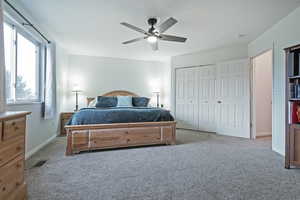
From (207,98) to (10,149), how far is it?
4908 millimetres

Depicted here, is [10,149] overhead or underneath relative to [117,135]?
overhead

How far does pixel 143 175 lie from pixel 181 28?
2.83 metres

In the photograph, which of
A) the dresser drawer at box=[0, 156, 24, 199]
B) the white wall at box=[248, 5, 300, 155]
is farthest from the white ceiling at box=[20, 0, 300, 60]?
the dresser drawer at box=[0, 156, 24, 199]

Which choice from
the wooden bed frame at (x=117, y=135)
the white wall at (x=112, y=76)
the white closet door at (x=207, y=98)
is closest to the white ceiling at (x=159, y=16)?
the white closet door at (x=207, y=98)

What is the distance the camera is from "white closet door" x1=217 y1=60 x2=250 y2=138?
4738mm

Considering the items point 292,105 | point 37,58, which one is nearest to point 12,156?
point 37,58

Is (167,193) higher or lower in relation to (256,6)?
lower

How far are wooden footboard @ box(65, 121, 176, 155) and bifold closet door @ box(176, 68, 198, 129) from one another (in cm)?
201

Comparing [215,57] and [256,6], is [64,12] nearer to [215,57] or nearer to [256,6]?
[256,6]

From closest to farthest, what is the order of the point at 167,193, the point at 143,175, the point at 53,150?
the point at 167,193 → the point at 143,175 → the point at 53,150

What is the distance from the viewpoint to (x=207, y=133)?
17.5 feet

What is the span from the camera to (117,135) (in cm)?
358

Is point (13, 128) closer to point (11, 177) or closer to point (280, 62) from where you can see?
point (11, 177)

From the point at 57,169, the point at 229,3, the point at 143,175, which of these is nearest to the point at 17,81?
the point at 57,169
